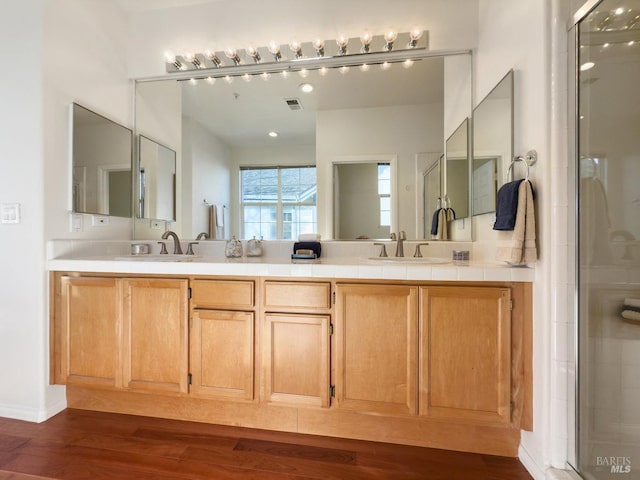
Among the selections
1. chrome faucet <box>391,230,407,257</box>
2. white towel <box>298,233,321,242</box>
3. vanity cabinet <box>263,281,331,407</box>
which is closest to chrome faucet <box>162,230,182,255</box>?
white towel <box>298,233,321,242</box>

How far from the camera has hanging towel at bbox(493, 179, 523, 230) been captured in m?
1.42

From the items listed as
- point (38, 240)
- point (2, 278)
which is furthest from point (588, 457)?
point (2, 278)

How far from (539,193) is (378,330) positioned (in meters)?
0.95

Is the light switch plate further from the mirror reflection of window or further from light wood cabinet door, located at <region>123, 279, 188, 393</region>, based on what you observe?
the mirror reflection of window

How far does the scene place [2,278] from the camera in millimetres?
1868

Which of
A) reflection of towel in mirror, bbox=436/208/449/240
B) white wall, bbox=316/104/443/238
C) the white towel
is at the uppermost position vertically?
white wall, bbox=316/104/443/238

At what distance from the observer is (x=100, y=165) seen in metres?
2.19

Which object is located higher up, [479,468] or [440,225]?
[440,225]

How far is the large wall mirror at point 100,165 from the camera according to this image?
201cm

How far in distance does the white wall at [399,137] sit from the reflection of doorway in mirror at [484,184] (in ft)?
1.11

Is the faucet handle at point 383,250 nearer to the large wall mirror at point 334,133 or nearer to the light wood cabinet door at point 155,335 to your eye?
the large wall mirror at point 334,133

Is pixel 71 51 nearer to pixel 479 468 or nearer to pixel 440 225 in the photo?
pixel 440 225

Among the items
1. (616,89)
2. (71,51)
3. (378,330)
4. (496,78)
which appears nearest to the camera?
(616,89)

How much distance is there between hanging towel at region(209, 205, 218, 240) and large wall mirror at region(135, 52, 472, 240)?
0.12 feet
